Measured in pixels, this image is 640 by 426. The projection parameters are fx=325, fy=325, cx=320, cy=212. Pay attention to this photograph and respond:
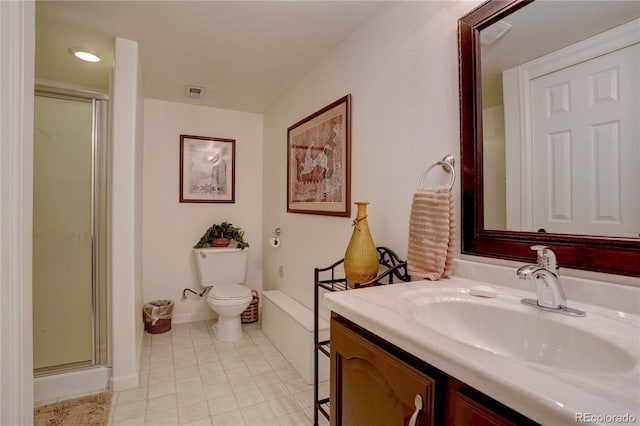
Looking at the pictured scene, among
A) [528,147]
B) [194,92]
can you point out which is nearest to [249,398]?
[528,147]

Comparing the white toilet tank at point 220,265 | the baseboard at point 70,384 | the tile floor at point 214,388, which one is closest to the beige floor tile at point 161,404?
the tile floor at point 214,388

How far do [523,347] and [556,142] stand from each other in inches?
23.3

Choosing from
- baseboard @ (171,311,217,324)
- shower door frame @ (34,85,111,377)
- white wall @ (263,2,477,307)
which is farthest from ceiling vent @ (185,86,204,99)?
baseboard @ (171,311,217,324)

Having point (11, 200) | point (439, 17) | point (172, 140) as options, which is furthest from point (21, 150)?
point (172, 140)

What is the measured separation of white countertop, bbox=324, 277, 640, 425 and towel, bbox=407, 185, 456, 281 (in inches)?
17.2

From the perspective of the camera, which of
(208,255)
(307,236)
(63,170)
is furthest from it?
(208,255)

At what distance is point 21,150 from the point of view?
0.84m

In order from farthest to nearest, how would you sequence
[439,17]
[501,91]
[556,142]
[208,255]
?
1. [208,255]
2. [439,17]
3. [501,91]
4. [556,142]

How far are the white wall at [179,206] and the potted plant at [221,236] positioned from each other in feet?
0.47

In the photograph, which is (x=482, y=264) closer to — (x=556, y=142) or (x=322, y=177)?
(x=556, y=142)

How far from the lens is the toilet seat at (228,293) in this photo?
8.44ft

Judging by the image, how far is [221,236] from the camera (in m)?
3.12

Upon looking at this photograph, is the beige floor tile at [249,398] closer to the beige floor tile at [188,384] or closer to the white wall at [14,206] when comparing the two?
the beige floor tile at [188,384]

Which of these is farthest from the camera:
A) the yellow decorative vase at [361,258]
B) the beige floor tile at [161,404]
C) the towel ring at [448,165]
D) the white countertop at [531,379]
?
the beige floor tile at [161,404]
